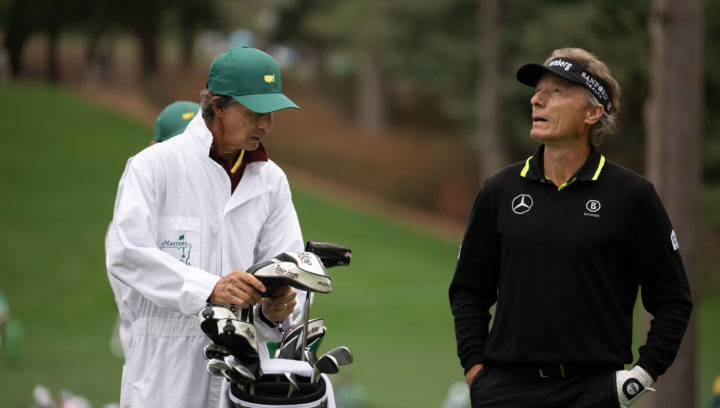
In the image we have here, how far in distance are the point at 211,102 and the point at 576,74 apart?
137 cm

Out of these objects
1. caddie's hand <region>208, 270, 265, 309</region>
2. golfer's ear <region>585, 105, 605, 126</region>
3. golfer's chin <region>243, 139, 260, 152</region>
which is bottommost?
caddie's hand <region>208, 270, 265, 309</region>

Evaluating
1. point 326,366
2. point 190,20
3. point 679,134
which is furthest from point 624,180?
point 190,20

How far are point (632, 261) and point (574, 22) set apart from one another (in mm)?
18856

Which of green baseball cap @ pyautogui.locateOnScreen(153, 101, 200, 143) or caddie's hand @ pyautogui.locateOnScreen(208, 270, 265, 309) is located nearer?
caddie's hand @ pyautogui.locateOnScreen(208, 270, 265, 309)

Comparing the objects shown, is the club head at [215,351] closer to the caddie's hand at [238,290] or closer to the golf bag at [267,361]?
the golf bag at [267,361]

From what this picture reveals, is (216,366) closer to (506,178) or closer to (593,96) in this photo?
(506,178)

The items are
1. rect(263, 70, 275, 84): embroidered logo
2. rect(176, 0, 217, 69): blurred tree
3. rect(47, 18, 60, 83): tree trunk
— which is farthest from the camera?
rect(176, 0, 217, 69): blurred tree

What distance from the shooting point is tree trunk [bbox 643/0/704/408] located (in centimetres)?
754

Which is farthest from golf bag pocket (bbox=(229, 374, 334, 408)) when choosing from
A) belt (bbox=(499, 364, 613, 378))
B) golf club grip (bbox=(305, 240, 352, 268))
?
belt (bbox=(499, 364, 613, 378))

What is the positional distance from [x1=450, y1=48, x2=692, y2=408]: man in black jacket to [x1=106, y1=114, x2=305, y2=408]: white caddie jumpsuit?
93 centimetres

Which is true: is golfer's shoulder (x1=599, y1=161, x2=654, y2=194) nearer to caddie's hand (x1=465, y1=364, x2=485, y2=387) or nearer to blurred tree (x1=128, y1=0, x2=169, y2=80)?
caddie's hand (x1=465, y1=364, x2=485, y2=387)

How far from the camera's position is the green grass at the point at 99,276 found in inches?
510

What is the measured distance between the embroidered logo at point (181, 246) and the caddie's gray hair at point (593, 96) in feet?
4.97

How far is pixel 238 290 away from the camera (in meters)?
3.39
